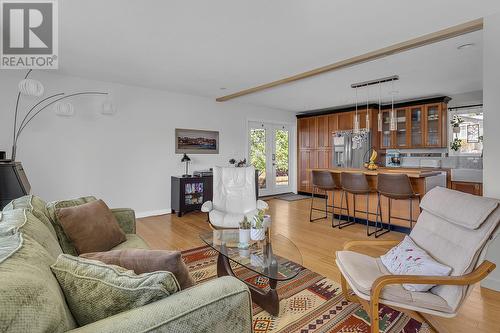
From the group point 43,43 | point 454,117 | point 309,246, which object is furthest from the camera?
point 454,117

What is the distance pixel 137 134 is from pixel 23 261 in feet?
13.9

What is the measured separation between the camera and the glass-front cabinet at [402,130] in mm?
5879

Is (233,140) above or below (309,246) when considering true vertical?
above

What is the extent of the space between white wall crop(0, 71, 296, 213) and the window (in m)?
4.78

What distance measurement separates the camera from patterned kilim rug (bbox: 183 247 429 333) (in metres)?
1.81

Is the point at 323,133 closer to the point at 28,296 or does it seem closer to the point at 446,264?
the point at 446,264

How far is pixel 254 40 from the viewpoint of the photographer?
9.42 ft

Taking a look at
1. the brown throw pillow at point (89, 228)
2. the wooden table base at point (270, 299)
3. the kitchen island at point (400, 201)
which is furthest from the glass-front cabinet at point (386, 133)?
the brown throw pillow at point (89, 228)

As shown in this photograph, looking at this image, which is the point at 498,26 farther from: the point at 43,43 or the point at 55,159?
the point at 55,159

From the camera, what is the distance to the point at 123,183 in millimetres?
4668

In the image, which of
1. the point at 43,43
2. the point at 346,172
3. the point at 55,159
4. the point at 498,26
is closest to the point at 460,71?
the point at 498,26

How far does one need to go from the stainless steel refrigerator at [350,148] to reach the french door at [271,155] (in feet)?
4.53

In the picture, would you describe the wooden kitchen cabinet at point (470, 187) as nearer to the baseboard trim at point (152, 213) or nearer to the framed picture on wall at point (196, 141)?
the framed picture on wall at point (196, 141)

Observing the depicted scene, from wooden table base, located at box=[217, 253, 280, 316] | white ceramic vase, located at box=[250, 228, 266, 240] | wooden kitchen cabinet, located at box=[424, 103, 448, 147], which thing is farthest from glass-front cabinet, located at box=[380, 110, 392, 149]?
wooden table base, located at box=[217, 253, 280, 316]
